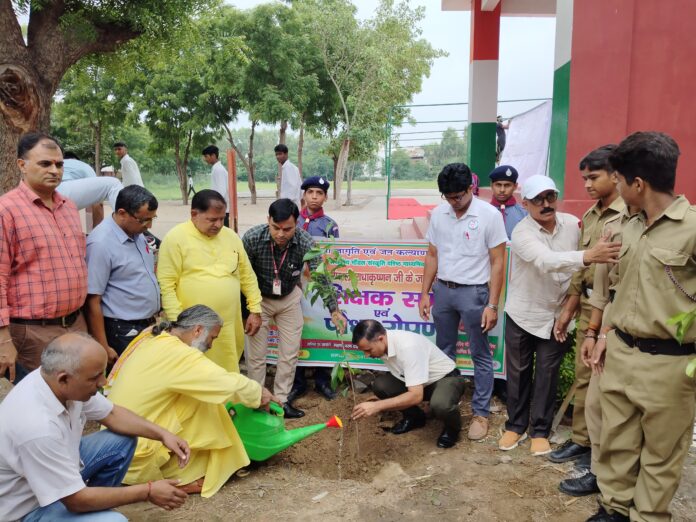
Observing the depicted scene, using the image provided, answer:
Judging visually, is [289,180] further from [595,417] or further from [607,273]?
[595,417]

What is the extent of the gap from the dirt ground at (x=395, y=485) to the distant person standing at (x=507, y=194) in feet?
5.51

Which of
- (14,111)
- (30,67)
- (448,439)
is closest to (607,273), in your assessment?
(448,439)

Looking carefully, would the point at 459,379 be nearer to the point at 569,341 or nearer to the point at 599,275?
the point at 569,341

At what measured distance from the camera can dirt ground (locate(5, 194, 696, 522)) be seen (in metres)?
2.92

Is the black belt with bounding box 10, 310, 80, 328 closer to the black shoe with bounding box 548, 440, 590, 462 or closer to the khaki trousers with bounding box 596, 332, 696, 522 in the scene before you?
the khaki trousers with bounding box 596, 332, 696, 522

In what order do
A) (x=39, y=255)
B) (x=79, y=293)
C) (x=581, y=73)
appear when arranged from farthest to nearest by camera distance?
(x=581, y=73) < (x=79, y=293) < (x=39, y=255)

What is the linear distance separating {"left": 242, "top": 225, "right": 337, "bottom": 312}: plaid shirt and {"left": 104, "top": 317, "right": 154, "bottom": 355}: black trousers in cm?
98

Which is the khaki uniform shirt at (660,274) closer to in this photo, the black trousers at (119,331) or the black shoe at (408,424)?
the black shoe at (408,424)

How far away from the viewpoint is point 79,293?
3123 millimetres

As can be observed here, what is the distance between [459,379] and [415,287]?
907 millimetres

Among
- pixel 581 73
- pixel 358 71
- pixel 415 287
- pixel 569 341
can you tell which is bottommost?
pixel 569 341

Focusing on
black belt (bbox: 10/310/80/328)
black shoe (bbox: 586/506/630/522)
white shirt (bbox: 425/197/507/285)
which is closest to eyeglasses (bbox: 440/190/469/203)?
white shirt (bbox: 425/197/507/285)

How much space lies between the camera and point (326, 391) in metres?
4.54

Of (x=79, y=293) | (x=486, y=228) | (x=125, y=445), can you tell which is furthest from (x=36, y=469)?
(x=486, y=228)
